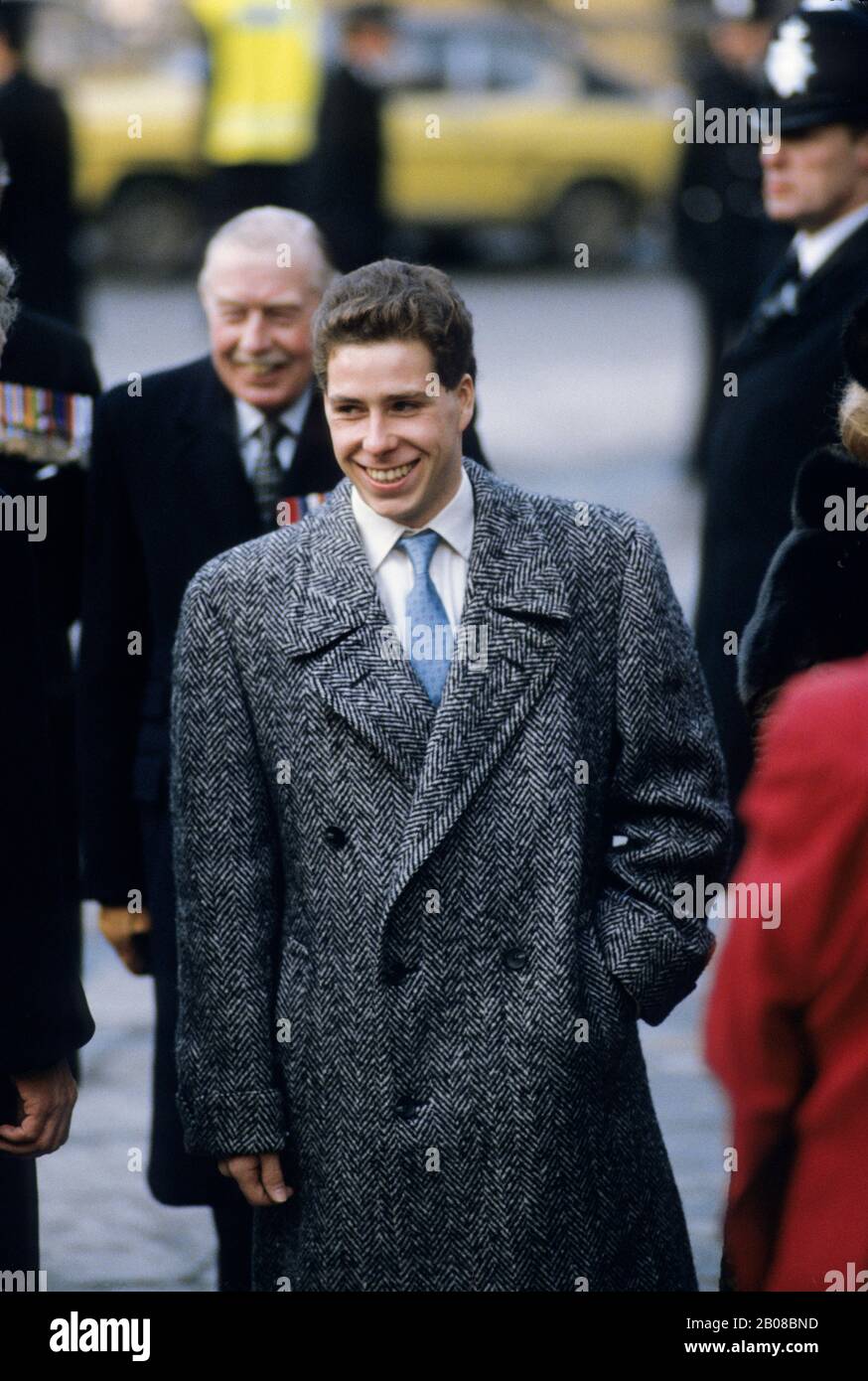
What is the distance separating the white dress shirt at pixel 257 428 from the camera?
13.8 feet

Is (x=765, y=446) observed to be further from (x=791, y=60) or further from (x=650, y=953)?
(x=650, y=953)

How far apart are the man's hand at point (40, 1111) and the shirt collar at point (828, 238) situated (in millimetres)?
2175

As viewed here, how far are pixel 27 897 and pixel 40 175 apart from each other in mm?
6986

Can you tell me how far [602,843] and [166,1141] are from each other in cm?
117

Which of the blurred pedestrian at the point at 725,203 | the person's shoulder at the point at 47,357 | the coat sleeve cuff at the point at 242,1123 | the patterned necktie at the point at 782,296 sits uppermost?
the blurred pedestrian at the point at 725,203

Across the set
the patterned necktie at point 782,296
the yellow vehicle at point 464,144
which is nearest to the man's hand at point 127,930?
the patterned necktie at point 782,296

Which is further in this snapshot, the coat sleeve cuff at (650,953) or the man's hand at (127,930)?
the man's hand at (127,930)

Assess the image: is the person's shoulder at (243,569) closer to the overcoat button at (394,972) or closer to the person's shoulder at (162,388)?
the overcoat button at (394,972)

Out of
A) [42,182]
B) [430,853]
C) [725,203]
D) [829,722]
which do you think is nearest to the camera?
[829,722]

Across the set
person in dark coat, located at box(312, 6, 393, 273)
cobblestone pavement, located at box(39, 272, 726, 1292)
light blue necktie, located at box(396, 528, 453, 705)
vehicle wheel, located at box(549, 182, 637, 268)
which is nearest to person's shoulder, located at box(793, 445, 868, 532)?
light blue necktie, located at box(396, 528, 453, 705)

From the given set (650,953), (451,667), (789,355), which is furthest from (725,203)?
(650,953)

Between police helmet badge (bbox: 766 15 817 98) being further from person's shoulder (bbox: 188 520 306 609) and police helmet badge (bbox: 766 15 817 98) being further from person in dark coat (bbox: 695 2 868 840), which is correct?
person's shoulder (bbox: 188 520 306 609)

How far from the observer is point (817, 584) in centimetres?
346

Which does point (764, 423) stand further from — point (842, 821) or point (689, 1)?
point (689, 1)
